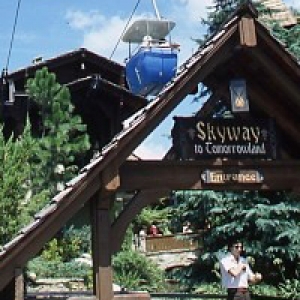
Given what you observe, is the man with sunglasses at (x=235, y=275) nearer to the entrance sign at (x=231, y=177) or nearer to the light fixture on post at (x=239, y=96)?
the entrance sign at (x=231, y=177)

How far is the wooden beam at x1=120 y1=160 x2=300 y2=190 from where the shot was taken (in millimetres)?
8250

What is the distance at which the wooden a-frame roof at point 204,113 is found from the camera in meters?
7.05

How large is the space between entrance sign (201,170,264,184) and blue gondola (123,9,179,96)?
3.36 meters

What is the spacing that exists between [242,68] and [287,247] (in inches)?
327

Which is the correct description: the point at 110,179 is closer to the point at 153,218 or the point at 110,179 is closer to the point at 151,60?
the point at 151,60

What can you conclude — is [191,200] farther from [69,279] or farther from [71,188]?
[71,188]

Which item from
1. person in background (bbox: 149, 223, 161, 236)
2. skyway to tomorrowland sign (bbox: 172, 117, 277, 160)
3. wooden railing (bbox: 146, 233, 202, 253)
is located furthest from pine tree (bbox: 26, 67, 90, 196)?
skyway to tomorrowland sign (bbox: 172, 117, 277, 160)

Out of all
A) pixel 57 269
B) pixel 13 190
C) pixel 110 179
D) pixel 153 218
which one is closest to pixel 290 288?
pixel 57 269

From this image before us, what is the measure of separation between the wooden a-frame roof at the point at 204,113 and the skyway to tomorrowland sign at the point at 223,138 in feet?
0.46

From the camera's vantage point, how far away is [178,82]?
7.77 meters

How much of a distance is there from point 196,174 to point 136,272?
11.1 metres

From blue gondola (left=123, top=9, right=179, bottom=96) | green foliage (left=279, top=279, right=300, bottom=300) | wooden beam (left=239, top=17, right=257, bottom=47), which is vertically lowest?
green foliage (left=279, top=279, right=300, bottom=300)

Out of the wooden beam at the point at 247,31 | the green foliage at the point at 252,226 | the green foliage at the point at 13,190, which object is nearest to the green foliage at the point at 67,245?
the green foliage at the point at 13,190

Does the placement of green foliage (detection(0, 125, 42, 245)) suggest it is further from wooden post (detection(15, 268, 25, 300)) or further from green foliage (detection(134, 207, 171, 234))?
green foliage (detection(134, 207, 171, 234))
